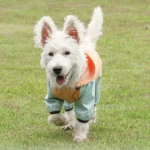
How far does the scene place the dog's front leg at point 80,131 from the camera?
581 centimetres

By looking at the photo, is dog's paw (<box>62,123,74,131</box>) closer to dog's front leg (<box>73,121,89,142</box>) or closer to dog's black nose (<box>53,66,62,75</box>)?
dog's front leg (<box>73,121,89,142</box>)

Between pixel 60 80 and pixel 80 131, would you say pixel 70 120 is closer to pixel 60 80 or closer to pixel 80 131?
pixel 80 131

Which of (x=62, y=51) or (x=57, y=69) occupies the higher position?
(x=62, y=51)

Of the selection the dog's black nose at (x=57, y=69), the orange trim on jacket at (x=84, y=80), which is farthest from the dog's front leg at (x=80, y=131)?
the dog's black nose at (x=57, y=69)

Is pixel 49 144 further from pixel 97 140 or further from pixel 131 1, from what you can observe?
pixel 131 1

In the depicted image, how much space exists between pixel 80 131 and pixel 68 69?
75cm

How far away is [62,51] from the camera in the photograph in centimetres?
547

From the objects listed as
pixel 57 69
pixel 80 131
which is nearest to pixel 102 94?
pixel 80 131

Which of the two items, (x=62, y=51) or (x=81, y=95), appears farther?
(x=81, y=95)

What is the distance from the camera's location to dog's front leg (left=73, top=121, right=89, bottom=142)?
581cm

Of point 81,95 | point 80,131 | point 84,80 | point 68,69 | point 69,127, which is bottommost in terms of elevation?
point 69,127

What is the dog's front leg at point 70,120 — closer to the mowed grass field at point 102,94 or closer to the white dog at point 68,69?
the mowed grass field at point 102,94

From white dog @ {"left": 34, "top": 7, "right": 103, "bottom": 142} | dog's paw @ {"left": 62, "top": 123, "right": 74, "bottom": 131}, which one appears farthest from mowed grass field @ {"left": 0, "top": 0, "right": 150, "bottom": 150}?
white dog @ {"left": 34, "top": 7, "right": 103, "bottom": 142}

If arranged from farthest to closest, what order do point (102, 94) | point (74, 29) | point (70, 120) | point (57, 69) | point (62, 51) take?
point (102, 94), point (70, 120), point (74, 29), point (62, 51), point (57, 69)
